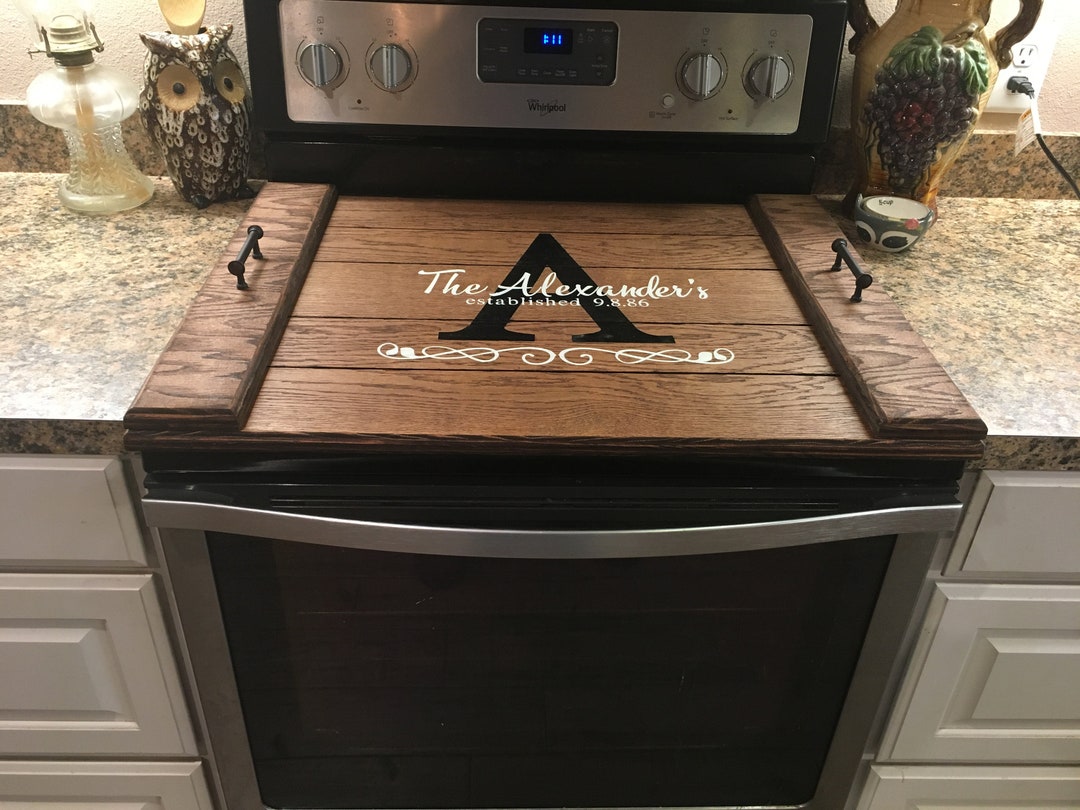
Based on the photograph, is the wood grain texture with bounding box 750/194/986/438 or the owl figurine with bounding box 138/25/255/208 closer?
the wood grain texture with bounding box 750/194/986/438

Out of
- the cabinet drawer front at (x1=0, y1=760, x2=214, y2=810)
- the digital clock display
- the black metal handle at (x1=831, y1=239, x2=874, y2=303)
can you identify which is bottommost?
the cabinet drawer front at (x1=0, y1=760, x2=214, y2=810)

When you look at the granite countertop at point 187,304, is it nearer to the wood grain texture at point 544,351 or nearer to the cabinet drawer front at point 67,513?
the cabinet drawer front at point 67,513

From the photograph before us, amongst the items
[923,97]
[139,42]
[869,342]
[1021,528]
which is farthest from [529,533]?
[139,42]

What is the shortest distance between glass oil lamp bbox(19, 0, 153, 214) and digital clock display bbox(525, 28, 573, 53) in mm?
487

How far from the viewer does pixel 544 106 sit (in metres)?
0.99

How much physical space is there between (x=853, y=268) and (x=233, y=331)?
0.59 metres

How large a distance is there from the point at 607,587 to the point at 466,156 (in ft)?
1.74

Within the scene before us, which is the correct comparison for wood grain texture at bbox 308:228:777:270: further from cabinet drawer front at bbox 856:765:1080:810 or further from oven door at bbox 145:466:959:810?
cabinet drawer front at bbox 856:765:1080:810

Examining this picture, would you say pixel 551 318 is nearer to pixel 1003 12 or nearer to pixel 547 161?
pixel 547 161

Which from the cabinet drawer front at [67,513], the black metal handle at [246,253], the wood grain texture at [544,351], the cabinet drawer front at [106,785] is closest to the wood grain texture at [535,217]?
the black metal handle at [246,253]

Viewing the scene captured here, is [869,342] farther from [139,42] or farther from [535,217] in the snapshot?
[139,42]

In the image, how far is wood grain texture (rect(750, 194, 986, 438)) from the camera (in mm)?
695

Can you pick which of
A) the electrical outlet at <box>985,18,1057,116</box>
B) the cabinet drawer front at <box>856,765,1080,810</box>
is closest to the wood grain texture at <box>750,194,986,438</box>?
the electrical outlet at <box>985,18,1057,116</box>

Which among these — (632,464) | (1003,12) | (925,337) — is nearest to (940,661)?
(925,337)
